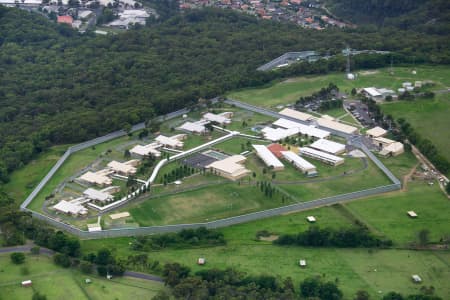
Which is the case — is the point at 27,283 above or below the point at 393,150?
below

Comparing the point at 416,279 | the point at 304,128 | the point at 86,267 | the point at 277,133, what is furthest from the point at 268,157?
the point at 86,267

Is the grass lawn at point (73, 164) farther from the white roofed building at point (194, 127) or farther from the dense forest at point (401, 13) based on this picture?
the dense forest at point (401, 13)

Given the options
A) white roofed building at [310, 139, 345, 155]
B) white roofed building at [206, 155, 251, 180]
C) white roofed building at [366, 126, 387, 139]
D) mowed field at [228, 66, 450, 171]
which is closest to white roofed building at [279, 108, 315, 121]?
mowed field at [228, 66, 450, 171]

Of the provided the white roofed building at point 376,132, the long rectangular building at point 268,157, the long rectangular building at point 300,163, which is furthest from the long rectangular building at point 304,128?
the long rectangular building at point 268,157

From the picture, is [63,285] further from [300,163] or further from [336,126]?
[336,126]

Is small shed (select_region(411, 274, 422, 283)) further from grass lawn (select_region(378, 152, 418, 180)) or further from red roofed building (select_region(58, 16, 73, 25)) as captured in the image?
red roofed building (select_region(58, 16, 73, 25))
